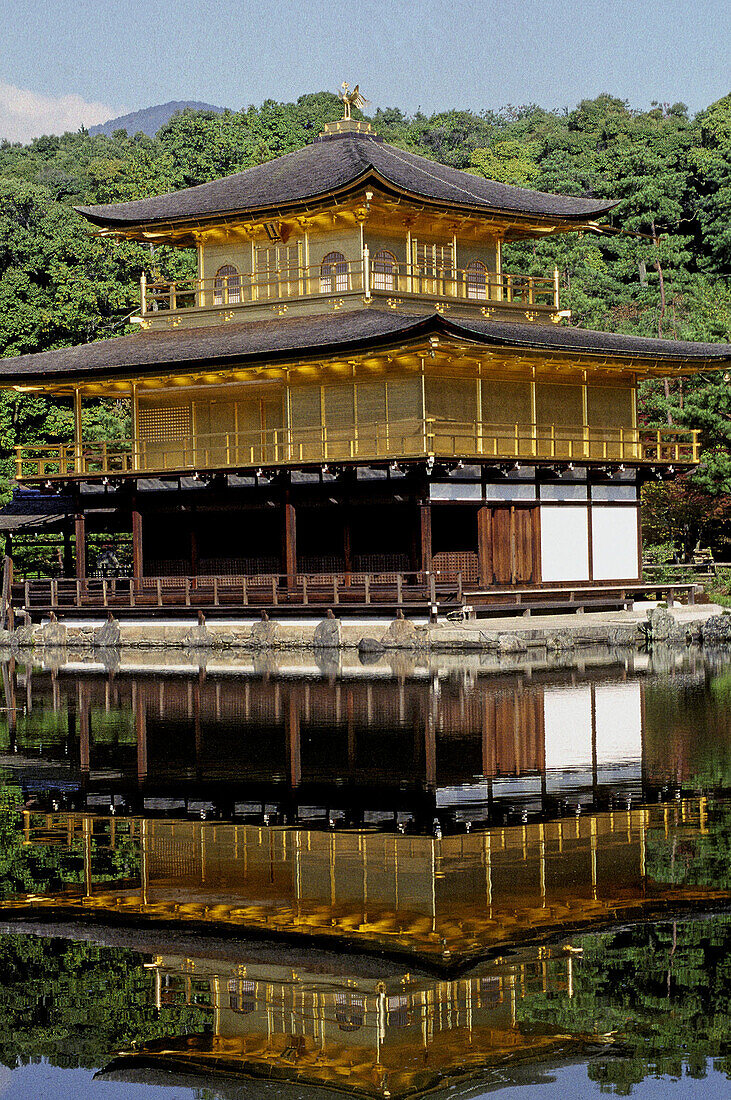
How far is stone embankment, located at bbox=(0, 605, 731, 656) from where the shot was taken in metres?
39.2

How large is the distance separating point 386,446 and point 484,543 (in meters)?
4.05

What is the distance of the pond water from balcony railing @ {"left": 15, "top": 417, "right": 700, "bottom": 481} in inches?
788

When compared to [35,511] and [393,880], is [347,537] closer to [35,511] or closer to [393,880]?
[35,511]

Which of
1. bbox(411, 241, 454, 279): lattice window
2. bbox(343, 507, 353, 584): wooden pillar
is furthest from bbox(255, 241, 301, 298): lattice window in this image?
bbox(343, 507, 353, 584): wooden pillar

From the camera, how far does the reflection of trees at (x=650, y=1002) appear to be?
945 centimetres

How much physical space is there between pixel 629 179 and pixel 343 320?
50871 millimetres

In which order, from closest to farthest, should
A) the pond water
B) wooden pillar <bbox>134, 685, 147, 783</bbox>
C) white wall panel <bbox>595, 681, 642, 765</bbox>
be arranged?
the pond water
wooden pillar <bbox>134, 685, 147, 783</bbox>
white wall panel <bbox>595, 681, 642, 765</bbox>

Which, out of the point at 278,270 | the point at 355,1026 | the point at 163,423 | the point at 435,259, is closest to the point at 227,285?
the point at 278,270

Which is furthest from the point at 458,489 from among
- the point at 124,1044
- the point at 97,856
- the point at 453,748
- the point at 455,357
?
the point at 124,1044

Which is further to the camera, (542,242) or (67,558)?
(542,242)

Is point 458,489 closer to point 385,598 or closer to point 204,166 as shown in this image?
point 385,598

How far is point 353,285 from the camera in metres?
48.4

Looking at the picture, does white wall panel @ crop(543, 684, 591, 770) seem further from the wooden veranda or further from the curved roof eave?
the curved roof eave

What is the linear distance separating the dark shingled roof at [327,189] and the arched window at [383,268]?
2250 millimetres
